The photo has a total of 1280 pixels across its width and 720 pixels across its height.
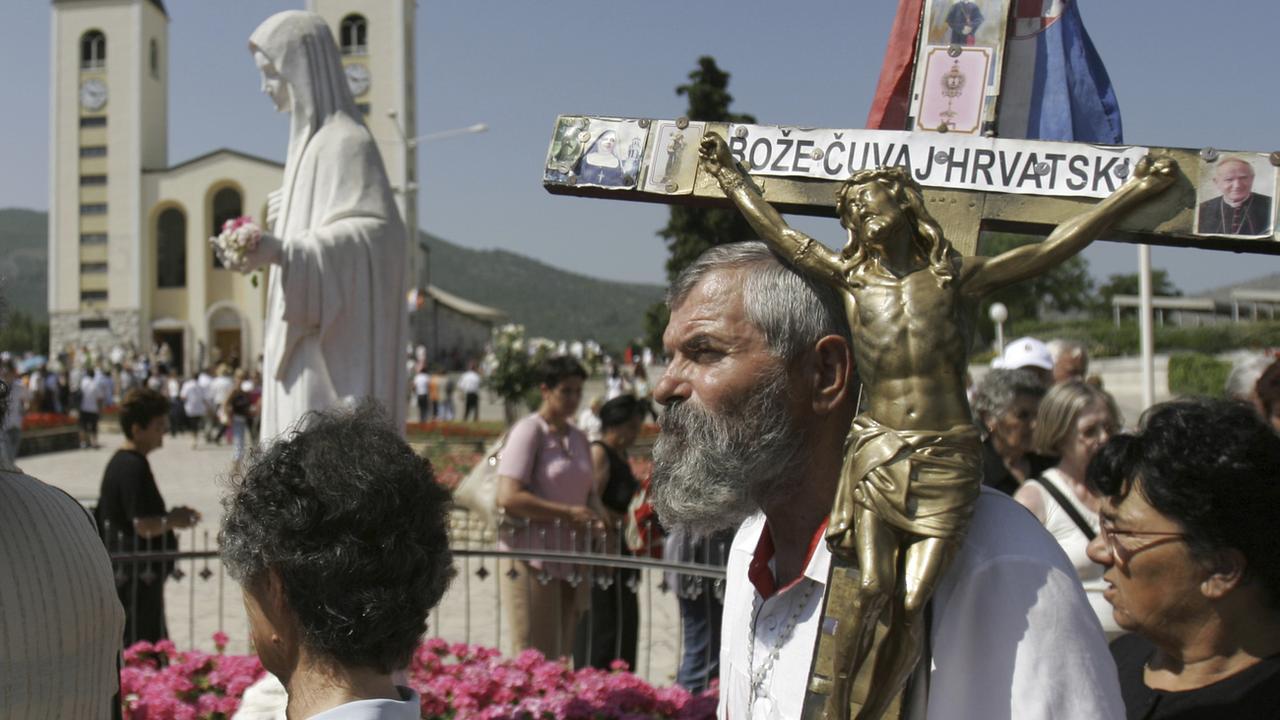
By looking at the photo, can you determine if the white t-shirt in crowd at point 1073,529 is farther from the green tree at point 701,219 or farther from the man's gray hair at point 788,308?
the green tree at point 701,219

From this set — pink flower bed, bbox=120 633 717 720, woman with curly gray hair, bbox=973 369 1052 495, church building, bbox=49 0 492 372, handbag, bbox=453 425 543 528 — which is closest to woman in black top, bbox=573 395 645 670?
handbag, bbox=453 425 543 528

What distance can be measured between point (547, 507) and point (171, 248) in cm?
5225

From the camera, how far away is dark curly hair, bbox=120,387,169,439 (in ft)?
20.2

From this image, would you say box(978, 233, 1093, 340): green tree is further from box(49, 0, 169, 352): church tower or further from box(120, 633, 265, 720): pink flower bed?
box(120, 633, 265, 720): pink flower bed

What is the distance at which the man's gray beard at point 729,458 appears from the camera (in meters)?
1.90

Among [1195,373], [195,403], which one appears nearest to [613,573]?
[195,403]

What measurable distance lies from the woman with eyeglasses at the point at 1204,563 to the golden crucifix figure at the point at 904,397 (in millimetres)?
797

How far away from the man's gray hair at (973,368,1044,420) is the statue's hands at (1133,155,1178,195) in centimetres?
400

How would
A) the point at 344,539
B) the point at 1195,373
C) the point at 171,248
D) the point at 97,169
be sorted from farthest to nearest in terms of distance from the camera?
the point at 171,248
the point at 97,169
the point at 1195,373
the point at 344,539

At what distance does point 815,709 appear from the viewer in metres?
1.60

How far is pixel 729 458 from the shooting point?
1906 millimetres

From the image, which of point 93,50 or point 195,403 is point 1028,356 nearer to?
point 195,403

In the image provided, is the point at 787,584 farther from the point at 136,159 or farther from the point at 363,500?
the point at 136,159

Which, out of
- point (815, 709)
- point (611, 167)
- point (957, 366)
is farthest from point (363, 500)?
point (957, 366)
